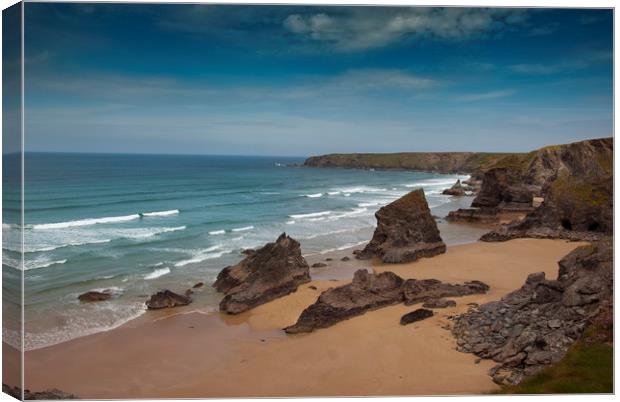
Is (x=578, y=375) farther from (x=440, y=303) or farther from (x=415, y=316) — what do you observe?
(x=440, y=303)

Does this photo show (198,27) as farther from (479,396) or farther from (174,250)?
(174,250)

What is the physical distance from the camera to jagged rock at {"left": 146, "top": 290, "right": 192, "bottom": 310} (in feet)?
60.0

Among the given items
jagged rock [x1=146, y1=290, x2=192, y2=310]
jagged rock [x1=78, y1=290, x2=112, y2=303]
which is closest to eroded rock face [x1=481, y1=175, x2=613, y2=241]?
jagged rock [x1=146, y1=290, x2=192, y2=310]

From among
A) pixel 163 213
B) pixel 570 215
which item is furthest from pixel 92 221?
pixel 570 215

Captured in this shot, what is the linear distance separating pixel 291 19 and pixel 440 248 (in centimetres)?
1709

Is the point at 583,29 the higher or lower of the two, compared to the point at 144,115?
higher

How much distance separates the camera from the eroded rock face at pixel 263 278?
59.6ft

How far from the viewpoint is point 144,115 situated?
1475 cm

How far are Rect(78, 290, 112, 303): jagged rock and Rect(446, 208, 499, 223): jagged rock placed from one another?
27197mm

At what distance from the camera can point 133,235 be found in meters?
31.8

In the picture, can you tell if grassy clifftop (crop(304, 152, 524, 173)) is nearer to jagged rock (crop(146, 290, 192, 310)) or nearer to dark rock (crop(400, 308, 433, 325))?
jagged rock (crop(146, 290, 192, 310))

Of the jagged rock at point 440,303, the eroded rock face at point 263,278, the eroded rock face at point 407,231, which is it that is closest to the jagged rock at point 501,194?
the eroded rock face at point 407,231

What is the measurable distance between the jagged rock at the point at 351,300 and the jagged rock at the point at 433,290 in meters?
0.33

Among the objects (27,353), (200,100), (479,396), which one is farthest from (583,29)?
(27,353)
